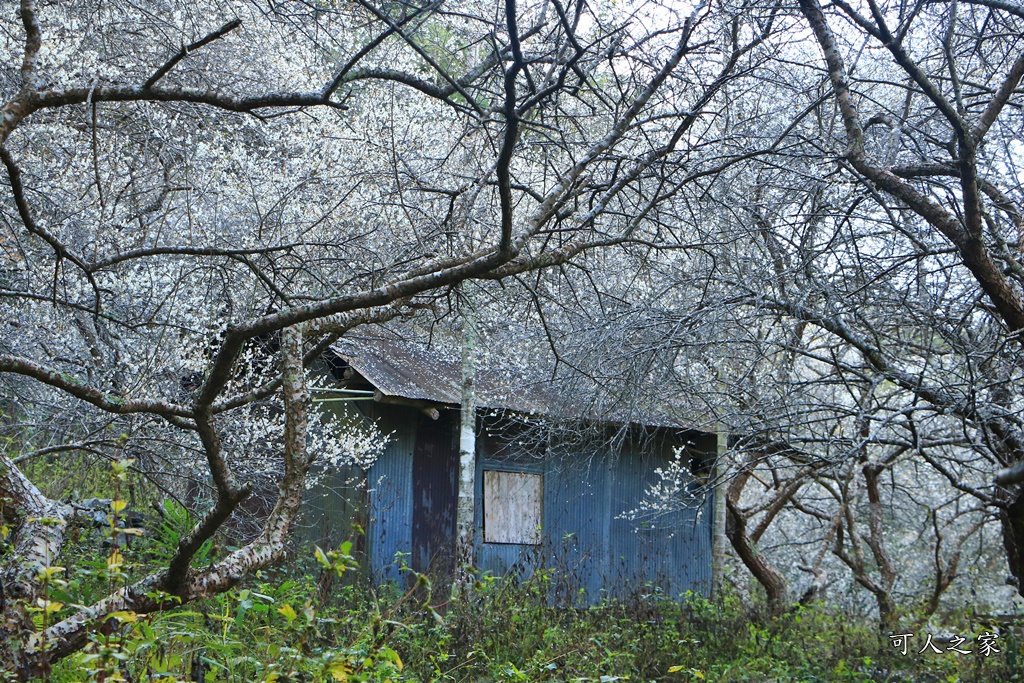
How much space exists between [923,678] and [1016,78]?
5.37 meters

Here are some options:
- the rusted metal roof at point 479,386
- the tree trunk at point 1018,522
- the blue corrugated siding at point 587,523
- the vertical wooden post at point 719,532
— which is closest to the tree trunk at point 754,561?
the vertical wooden post at point 719,532

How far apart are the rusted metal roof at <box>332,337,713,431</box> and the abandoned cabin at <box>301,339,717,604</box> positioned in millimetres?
28

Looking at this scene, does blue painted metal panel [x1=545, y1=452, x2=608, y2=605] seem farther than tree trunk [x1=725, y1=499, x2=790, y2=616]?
Yes

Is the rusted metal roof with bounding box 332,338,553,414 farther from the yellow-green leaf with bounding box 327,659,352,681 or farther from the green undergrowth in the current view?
the yellow-green leaf with bounding box 327,659,352,681

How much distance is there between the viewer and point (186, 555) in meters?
3.21

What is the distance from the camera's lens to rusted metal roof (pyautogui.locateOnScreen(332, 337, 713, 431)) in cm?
845

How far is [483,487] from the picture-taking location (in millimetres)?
12070

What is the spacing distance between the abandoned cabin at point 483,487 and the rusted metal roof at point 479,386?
0.09ft

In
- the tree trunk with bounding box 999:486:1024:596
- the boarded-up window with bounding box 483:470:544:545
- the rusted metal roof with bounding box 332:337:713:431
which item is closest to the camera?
the tree trunk with bounding box 999:486:1024:596

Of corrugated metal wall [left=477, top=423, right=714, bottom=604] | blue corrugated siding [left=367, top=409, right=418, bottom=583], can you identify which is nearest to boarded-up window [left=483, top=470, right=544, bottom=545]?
corrugated metal wall [left=477, top=423, right=714, bottom=604]

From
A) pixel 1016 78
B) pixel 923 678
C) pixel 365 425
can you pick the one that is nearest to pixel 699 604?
pixel 923 678

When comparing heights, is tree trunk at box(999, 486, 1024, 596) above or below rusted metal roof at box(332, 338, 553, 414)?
below

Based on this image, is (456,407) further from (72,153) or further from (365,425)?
(72,153)
